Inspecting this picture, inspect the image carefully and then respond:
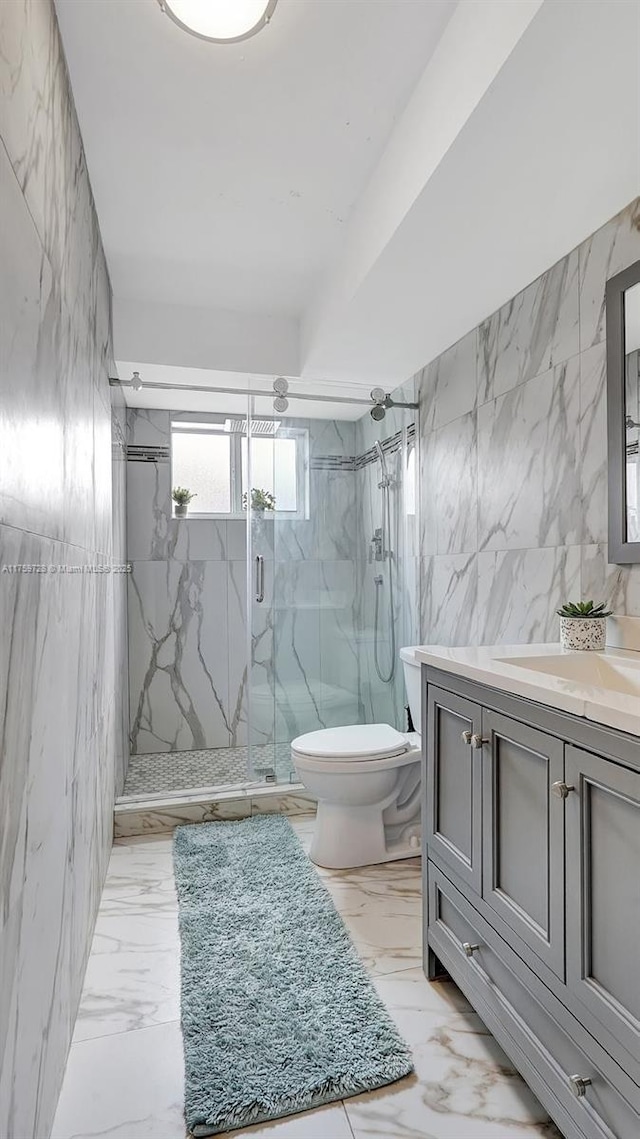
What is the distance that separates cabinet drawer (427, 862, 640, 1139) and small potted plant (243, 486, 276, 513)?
1.72 meters

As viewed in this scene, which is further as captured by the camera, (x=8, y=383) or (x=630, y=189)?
(x=630, y=189)

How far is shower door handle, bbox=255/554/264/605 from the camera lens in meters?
2.84

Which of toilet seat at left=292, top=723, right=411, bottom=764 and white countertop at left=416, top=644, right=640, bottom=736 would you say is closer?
white countertop at left=416, top=644, right=640, bottom=736

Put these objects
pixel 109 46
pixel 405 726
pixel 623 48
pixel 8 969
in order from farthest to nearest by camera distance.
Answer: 1. pixel 405 726
2. pixel 109 46
3. pixel 623 48
4. pixel 8 969

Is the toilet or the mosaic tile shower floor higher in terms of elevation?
the toilet

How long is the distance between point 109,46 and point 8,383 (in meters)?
1.11

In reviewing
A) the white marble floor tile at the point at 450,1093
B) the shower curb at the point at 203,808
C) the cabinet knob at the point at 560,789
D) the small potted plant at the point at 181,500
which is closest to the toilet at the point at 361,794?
the shower curb at the point at 203,808

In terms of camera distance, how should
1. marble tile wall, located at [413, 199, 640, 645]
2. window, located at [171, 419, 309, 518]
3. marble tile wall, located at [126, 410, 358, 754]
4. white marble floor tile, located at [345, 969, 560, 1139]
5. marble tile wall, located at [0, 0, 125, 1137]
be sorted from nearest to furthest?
marble tile wall, located at [0, 0, 125, 1137] < white marble floor tile, located at [345, 969, 560, 1139] < marble tile wall, located at [413, 199, 640, 645] < marble tile wall, located at [126, 410, 358, 754] < window, located at [171, 419, 309, 518]

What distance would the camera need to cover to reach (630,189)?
57.3 inches

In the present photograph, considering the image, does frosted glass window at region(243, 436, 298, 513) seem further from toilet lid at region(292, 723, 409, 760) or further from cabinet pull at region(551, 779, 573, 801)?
cabinet pull at region(551, 779, 573, 801)

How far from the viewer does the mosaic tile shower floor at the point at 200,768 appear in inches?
112

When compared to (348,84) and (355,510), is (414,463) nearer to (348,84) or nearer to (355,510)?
(355,510)

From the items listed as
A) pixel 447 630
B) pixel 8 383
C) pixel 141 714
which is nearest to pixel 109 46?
pixel 8 383

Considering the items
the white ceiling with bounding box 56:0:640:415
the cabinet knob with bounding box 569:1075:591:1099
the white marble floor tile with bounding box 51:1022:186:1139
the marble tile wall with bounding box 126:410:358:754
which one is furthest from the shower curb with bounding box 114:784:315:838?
the white ceiling with bounding box 56:0:640:415
